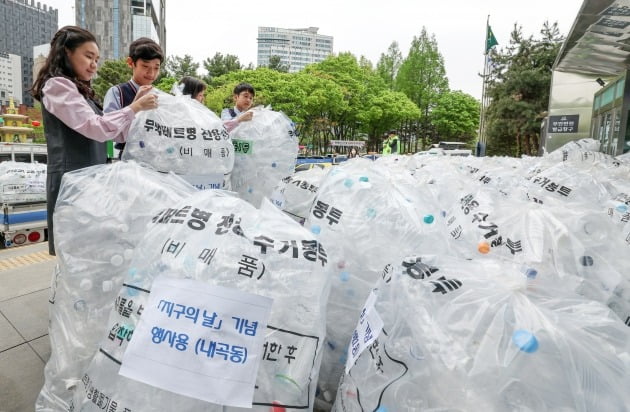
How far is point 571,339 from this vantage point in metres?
0.81

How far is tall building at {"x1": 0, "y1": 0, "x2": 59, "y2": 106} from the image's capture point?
6281 centimetres

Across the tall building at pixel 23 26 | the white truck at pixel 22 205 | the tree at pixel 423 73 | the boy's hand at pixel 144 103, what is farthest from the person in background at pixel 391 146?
the tall building at pixel 23 26

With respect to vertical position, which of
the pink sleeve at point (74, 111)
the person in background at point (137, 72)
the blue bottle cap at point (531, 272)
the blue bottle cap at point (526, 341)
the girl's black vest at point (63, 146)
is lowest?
the blue bottle cap at point (526, 341)

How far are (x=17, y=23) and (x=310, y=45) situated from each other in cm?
4867

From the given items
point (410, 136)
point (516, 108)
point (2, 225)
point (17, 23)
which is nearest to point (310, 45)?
point (410, 136)

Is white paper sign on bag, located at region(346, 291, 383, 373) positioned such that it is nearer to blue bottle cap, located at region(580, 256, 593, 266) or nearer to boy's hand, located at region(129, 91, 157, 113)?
blue bottle cap, located at region(580, 256, 593, 266)

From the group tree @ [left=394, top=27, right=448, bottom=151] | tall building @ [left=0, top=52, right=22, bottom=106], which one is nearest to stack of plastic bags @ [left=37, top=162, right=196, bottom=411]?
tree @ [left=394, top=27, right=448, bottom=151]

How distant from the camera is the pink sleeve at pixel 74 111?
177 centimetres

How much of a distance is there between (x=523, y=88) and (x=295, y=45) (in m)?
61.4

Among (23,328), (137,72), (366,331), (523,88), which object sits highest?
(523,88)

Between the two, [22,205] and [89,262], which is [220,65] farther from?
[89,262]

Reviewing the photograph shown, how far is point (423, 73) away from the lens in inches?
1378

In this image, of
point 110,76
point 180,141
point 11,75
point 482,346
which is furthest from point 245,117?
point 11,75

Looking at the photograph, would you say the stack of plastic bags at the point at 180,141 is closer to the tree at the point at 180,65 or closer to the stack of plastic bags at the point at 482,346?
the stack of plastic bags at the point at 482,346
